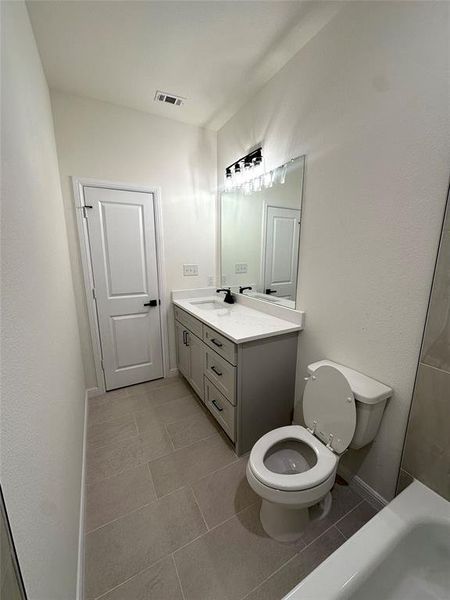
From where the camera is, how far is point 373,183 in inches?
49.4

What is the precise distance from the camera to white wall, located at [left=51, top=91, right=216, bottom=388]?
2.04 m

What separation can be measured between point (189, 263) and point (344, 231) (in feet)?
5.42

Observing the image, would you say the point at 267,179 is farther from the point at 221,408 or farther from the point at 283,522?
the point at 283,522

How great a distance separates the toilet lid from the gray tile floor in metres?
0.46

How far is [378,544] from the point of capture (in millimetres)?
930

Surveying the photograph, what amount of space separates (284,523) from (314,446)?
40cm

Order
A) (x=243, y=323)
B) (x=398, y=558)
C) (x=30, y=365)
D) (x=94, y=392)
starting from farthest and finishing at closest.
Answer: (x=94, y=392)
(x=243, y=323)
(x=398, y=558)
(x=30, y=365)

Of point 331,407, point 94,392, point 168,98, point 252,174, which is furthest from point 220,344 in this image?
point 168,98

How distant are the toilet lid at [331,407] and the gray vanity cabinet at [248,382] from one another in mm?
298

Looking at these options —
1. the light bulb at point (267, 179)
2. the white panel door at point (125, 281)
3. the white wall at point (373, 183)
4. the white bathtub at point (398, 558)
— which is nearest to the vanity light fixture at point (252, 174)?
the light bulb at point (267, 179)

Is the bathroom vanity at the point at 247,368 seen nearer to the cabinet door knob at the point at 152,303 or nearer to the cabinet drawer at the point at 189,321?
the cabinet drawer at the point at 189,321

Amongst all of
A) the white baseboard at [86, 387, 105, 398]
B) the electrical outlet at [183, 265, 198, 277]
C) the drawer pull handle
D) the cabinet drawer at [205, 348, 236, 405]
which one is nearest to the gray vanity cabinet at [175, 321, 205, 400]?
the cabinet drawer at [205, 348, 236, 405]

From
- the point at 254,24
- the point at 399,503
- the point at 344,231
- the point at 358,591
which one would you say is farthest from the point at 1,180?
the point at 399,503

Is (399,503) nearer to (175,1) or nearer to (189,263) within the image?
(189,263)
